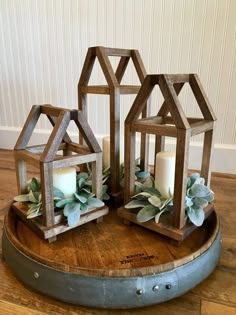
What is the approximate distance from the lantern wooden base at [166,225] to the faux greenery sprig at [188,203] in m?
0.01

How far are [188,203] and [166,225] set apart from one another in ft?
0.20

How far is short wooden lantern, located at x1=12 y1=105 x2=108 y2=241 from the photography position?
1.63 feet

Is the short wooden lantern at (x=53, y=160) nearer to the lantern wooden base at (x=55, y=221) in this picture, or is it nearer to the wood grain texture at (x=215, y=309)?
the lantern wooden base at (x=55, y=221)

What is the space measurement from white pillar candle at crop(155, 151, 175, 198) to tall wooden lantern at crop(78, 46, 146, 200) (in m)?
0.11

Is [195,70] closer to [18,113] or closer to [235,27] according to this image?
[235,27]

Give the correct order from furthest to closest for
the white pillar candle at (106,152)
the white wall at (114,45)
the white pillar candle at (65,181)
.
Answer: the white wall at (114,45) → the white pillar candle at (106,152) → the white pillar candle at (65,181)

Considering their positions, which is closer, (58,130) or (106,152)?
(58,130)

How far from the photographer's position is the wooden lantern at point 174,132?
0.49 metres

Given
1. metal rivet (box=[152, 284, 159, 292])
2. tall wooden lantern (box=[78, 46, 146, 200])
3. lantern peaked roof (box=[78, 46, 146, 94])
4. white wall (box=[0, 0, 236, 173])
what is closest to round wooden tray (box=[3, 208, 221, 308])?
metal rivet (box=[152, 284, 159, 292])

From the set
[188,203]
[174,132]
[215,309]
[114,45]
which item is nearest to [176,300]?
[215,309]

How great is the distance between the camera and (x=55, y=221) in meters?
0.54

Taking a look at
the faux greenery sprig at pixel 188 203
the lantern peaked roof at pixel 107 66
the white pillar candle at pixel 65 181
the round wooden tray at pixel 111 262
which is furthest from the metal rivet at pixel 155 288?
the lantern peaked roof at pixel 107 66

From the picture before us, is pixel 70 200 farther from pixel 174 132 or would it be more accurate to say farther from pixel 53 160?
pixel 174 132

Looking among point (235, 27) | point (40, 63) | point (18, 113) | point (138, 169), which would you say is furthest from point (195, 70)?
point (18, 113)
